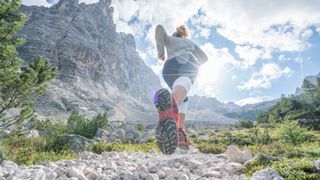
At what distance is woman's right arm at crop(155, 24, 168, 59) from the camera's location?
6.77 metres

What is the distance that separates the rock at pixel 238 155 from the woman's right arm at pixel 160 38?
7.95 feet

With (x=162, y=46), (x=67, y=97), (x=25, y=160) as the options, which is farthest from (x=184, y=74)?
(x=67, y=97)

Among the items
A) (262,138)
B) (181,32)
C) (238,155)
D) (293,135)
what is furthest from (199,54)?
(262,138)

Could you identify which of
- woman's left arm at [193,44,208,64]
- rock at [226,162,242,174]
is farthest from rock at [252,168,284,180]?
woman's left arm at [193,44,208,64]

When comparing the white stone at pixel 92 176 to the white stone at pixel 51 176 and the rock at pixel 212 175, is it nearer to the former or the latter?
the white stone at pixel 51 176

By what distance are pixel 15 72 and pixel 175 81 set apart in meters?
10.4

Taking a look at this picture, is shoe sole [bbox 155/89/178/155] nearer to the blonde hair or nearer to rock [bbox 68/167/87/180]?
rock [bbox 68/167/87/180]

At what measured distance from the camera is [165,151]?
5461 mm

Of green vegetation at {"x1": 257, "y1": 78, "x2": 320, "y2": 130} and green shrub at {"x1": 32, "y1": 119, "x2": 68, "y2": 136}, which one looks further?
green vegetation at {"x1": 257, "y1": 78, "x2": 320, "y2": 130}

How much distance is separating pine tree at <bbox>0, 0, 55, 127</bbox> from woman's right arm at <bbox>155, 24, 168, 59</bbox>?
7.48 metres

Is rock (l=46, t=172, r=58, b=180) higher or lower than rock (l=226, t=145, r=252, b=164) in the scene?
lower

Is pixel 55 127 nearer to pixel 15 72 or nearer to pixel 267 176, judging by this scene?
pixel 15 72

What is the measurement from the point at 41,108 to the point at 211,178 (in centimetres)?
17134

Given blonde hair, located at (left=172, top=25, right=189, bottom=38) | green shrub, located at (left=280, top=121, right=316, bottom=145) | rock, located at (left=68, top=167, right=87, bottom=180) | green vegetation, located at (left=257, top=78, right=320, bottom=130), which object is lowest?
rock, located at (left=68, top=167, right=87, bottom=180)
